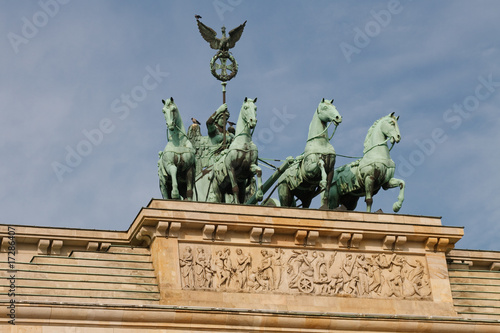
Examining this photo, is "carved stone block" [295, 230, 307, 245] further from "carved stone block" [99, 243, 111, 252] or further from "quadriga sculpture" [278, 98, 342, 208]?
"carved stone block" [99, 243, 111, 252]

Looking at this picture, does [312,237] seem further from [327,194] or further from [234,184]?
[234,184]

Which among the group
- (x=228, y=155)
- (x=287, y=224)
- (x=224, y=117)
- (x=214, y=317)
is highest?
(x=224, y=117)

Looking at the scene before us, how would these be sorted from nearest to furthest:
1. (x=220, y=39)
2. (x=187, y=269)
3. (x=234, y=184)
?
(x=187, y=269) < (x=234, y=184) < (x=220, y=39)

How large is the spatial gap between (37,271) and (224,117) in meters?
10.3

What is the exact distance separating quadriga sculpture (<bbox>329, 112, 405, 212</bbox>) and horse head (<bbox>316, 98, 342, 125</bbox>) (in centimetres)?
134

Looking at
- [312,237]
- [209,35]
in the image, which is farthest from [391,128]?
[209,35]

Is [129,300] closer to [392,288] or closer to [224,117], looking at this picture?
[392,288]

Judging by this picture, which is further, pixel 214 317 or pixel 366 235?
pixel 366 235

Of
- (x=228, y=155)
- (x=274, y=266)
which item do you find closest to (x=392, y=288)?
(x=274, y=266)

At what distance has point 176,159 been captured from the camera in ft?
108

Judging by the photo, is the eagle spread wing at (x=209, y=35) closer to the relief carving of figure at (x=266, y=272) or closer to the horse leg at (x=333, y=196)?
the horse leg at (x=333, y=196)

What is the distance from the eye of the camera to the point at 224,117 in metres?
38.9

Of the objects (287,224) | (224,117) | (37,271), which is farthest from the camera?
(224,117)

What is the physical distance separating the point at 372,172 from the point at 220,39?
654 centimetres
